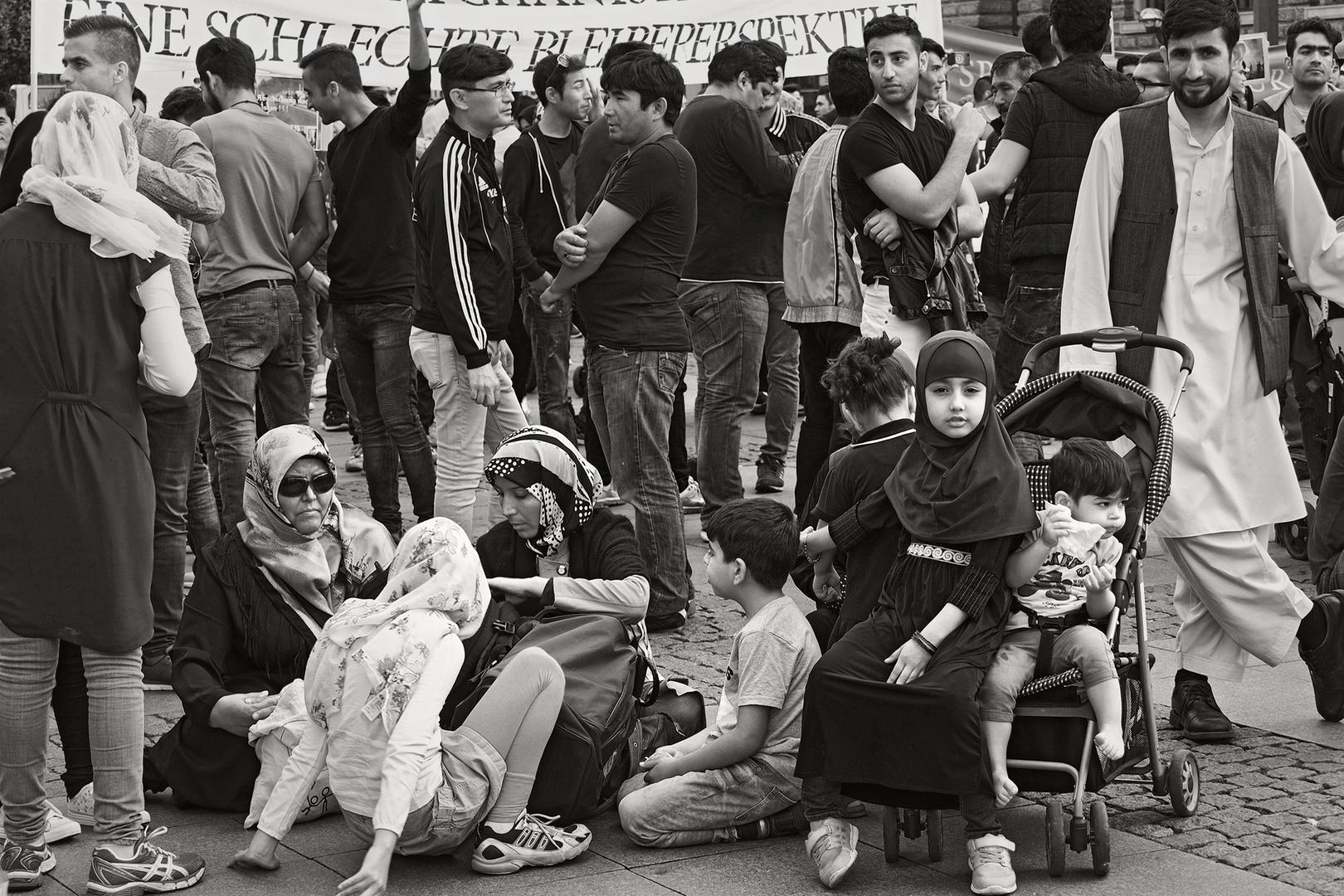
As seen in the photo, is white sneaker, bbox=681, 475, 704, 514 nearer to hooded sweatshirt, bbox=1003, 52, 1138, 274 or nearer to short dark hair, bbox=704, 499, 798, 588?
hooded sweatshirt, bbox=1003, 52, 1138, 274

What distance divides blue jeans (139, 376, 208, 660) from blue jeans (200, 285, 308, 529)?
36.0 inches

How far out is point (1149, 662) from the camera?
464cm

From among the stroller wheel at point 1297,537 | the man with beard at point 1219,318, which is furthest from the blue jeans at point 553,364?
the man with beard at point 1219,318

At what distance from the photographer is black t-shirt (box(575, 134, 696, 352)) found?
6508mm

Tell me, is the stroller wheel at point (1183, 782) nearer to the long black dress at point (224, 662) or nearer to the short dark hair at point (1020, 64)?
the long black dress at point (224, 662)

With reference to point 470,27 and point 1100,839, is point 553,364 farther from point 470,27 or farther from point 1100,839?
point 1100,839

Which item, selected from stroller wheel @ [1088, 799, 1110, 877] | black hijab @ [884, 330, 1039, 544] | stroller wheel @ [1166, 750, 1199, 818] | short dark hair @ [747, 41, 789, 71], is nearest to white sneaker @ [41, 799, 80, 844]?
black hijab @ [884, 330, 1039, 544]

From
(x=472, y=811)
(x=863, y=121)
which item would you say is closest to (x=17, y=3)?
(x=863, y=121)

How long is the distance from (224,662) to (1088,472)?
105 inches

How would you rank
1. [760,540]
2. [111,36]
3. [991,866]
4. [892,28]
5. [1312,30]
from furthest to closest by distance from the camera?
[1312,30] < [892,28] < [111,36] < [760,540] < [991,866]

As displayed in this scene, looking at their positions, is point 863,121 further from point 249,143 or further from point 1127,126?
Result: point 249,143

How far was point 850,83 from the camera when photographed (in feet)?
26.5

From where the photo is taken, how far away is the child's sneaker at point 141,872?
4.16m

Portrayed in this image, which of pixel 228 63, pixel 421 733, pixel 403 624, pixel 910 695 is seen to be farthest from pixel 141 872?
pixel 228 63
